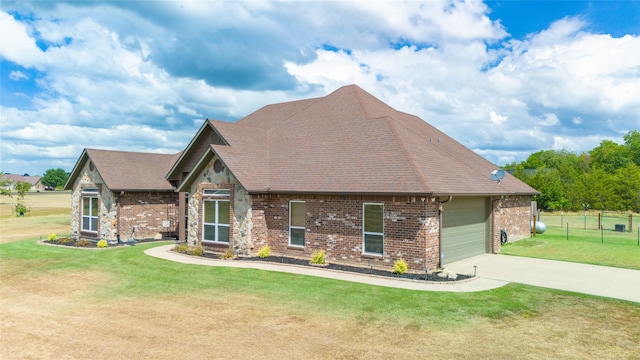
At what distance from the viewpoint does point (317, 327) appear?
368 inches

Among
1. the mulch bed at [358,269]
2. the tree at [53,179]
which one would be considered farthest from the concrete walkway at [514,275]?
the tree at [53,179]

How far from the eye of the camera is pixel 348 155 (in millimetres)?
18672

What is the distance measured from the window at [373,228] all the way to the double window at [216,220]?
6334mm

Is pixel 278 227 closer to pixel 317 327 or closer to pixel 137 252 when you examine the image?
pixel 137 252

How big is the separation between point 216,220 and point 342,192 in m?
6.56

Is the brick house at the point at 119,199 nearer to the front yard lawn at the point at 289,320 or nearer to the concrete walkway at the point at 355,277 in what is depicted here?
the concrete walkway at the point at 355,277

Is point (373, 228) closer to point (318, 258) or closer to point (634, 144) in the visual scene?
point (318, 258)

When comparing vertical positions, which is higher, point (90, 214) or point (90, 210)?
point (90, 210)

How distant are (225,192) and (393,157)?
24.6 feet

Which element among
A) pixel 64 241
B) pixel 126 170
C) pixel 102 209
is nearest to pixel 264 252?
pixel 102 209

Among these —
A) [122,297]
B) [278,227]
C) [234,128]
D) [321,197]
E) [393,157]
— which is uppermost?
[234,128]

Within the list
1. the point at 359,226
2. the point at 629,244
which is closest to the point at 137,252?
the point at 359,226

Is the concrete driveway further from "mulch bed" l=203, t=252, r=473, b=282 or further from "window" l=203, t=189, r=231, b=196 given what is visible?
"window" l=203, t=189, r=231, b=196

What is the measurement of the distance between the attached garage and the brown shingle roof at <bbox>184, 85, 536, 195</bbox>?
33.1 inches
